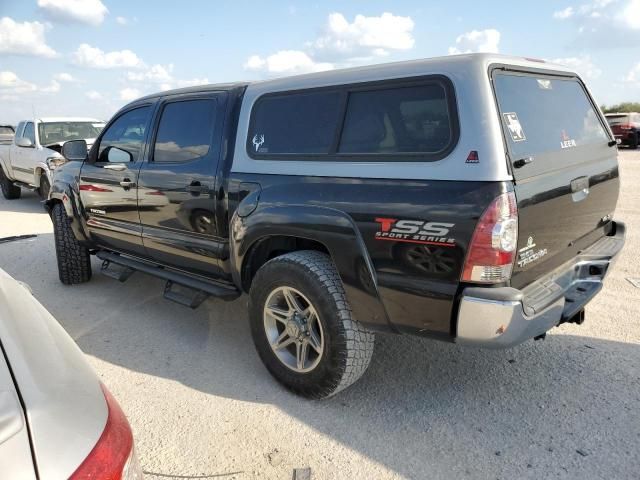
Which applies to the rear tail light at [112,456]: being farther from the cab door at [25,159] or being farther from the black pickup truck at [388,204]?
the cab door at [25,159]

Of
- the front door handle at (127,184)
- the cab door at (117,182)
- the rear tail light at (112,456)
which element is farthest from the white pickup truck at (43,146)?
the rear tail light at (112,456)

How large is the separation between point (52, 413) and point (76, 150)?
4213 mm

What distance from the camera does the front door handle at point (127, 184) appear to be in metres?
4.15

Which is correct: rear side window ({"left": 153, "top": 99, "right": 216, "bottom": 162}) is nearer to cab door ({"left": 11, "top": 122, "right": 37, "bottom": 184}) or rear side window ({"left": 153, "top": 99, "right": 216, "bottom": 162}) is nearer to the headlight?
the headlight

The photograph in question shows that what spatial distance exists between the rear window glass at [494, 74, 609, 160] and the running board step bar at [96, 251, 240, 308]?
211 cm

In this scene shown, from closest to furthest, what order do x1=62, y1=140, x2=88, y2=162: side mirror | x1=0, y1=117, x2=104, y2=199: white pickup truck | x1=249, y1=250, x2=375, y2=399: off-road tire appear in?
x1=249, y1=250, x2=375, y2=399: off-road tire, x1=62, y1=140, x2=88, y2=162: side mirror, x1=0, y1=117, x2=104, y2=199: white pickup truck

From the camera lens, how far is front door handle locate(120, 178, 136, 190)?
13.6 feet

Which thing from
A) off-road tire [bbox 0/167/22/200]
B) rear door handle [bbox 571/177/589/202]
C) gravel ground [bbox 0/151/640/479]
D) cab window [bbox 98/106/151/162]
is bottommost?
gravel ground [bbox 0/151/640/479]

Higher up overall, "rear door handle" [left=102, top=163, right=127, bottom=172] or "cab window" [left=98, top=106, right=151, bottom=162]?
"cab window" [left=98, top=106, right=151, bottom=162]

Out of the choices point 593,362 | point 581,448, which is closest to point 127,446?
point 581,448

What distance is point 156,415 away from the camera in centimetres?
292

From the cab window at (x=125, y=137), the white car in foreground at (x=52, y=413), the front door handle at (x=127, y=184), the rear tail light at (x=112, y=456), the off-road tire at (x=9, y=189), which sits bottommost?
the off-road tire at (x=9, y=189)

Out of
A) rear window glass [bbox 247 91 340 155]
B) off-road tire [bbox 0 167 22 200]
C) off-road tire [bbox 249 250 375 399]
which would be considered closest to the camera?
off-road tire [bbox 249 250 375 399]

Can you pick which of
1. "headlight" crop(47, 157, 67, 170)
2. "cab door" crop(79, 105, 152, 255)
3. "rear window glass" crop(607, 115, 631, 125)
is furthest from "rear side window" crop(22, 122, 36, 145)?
"rear window glass" crop(607, 115, 631, 125)
